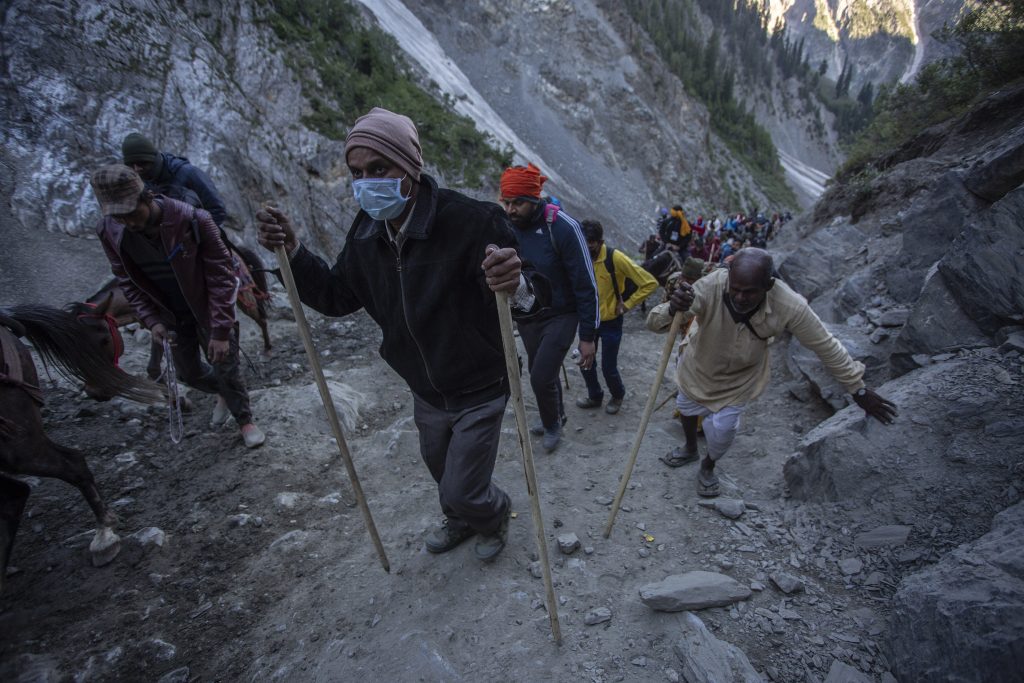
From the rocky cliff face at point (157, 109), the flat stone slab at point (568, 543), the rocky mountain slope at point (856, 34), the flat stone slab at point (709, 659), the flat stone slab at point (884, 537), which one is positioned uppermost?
the rocky mountain slope at point (856, 34)

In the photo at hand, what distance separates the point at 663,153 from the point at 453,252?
36.6 meters

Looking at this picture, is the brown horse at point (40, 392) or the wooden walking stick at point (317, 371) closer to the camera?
the wooden walking stick at point (317, 371)

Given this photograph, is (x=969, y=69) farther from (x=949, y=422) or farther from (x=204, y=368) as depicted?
(x=204, y=368)

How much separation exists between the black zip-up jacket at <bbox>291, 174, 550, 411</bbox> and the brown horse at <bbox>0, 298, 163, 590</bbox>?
2.02 m

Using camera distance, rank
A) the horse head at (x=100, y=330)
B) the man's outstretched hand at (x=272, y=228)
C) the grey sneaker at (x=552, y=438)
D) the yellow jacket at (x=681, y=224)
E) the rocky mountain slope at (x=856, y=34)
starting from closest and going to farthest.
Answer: the man's outstretched hand at (x=272, y=228) → the horse head at (x=100, y=330) → the grey sneaker at (x=552, y=438) → the yellow jacket at (x=681, y=224) → the rocky mountain slope at (x=856, y=34)

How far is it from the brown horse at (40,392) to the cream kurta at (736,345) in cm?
397

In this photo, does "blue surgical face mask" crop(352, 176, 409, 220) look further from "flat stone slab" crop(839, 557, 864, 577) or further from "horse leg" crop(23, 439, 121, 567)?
"flat stone slab" crop(839, 557, 864, 577)

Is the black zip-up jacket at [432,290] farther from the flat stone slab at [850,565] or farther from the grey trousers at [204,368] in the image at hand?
the flat stone slab at [850,565]

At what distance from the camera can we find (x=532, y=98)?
1189 inches

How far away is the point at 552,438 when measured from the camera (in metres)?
4.36

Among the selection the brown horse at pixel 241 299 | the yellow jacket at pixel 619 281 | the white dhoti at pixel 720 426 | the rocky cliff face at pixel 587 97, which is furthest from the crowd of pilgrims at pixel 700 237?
the rocky cliff face at pixel 587 97

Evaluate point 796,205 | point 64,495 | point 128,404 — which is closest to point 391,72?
point 128,404

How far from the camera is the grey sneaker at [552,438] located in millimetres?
4312

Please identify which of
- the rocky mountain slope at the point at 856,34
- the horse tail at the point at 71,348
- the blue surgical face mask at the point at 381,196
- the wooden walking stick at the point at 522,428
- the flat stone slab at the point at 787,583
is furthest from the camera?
the rocky mountain slope at the point at 856,34
